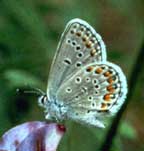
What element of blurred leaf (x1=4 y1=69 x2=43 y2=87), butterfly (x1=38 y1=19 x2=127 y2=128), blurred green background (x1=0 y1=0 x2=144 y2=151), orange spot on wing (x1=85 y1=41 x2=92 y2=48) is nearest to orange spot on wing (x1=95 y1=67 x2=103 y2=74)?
butterfly (x1=38 y1=19 x2=127 y2=128)

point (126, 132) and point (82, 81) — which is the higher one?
point (82, 81)

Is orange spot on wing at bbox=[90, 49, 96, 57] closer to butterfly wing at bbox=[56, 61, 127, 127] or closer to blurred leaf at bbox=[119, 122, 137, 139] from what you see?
butterfly wing at bbox=[56, 61, 127, 127]

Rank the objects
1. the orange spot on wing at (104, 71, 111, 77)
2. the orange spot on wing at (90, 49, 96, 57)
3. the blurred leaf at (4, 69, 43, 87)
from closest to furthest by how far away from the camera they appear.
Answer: the orange spot on wing at (90, 49, 96, 57) < the orange spot on wing at (104, 71, 111, 77) < the blurred leaf at (4, 69, 43, 87)

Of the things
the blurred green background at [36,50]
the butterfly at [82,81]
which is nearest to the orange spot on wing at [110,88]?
the butterfly at [82,81]

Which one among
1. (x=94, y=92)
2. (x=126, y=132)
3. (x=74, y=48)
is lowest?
(x=126, y=132)

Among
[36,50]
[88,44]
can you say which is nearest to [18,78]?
[36,50]

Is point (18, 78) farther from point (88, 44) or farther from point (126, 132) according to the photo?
point (88, 44)

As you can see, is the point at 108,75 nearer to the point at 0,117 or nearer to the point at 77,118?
the point at 77,118
